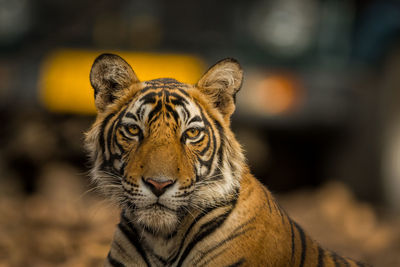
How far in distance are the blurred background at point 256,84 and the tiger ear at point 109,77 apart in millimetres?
3879

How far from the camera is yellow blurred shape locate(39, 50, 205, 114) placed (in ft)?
23.4

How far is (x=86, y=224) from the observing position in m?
5.73

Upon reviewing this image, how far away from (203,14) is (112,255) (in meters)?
6.16

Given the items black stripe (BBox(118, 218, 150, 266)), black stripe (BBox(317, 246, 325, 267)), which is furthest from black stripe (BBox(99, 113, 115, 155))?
black stripe (BBox(317, 246, 325, 267))

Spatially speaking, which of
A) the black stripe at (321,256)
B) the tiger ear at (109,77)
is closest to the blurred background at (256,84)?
the black stripe at (321,256)

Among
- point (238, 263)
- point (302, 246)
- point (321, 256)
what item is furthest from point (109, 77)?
point (321, 256)

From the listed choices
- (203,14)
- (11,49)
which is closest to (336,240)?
(203,14)

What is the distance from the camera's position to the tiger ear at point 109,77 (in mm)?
2973

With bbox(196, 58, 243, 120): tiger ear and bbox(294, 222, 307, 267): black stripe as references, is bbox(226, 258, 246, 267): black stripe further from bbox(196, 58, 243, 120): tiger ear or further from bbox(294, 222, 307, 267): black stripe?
bbox(196, 58, 243, 120): tiger ear

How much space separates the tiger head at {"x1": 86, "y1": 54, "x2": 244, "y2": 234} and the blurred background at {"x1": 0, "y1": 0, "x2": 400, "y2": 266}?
3.93 meters

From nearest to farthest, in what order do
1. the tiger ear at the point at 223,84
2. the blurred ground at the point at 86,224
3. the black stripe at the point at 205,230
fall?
the black stripe at the point at 205,230, the tiger ear at the point at 223,84, the blurred ground at the point at 86,224

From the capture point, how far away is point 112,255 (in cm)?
286

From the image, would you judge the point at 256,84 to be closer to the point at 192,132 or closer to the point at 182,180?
the point at 192,132

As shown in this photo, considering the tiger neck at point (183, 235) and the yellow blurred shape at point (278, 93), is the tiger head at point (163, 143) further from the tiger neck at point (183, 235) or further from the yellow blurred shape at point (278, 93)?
the yellow blurred shape at point (278, 93)
